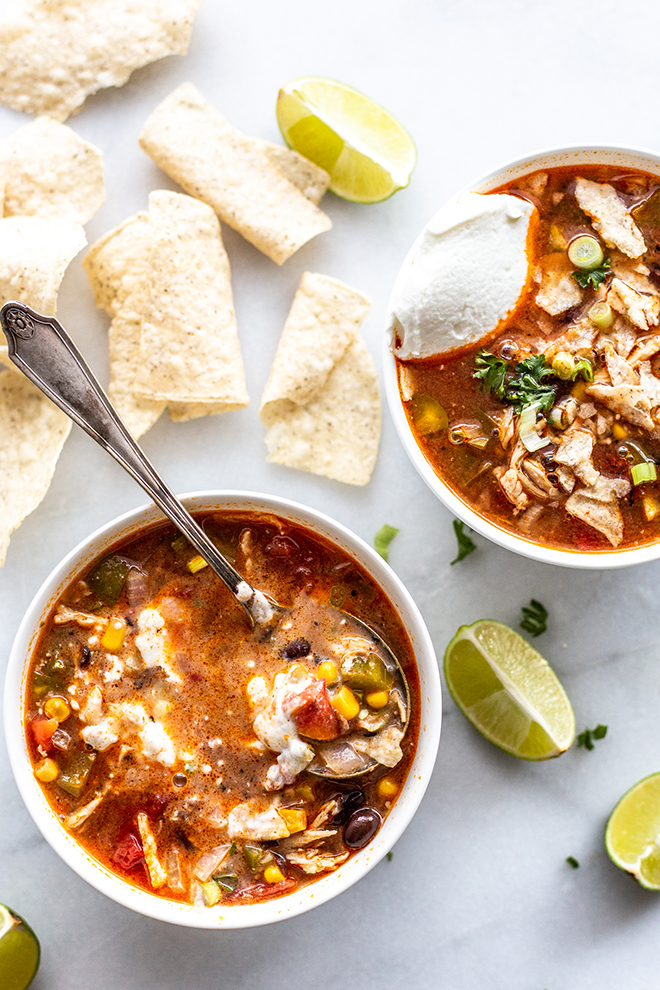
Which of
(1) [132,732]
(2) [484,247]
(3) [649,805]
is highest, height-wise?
(2) [484,247]

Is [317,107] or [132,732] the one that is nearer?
[132,732]

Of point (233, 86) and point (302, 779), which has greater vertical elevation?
point (233, 86)

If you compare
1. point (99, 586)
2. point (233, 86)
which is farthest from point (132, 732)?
point (233, 86)

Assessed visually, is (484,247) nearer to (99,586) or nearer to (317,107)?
(317,107)

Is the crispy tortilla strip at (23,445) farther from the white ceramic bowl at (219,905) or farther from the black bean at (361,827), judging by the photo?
the black bean at (361,827)

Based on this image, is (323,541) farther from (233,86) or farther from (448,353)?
(233,86)

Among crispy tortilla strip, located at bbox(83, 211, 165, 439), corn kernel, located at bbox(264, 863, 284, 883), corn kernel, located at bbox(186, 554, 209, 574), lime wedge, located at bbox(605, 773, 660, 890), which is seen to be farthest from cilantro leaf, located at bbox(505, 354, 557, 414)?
corn kernel, located at bbox(264, 863, 284, 883)
